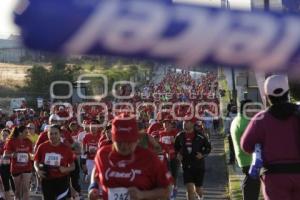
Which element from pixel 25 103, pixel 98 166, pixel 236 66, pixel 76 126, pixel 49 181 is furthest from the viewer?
pixel 25 103

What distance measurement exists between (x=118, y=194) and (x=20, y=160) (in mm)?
7261

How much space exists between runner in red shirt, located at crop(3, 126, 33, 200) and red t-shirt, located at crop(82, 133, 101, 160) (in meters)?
2.05

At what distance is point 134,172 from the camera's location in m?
5.36

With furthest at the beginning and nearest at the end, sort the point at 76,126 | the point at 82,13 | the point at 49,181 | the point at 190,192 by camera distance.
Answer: the point at 76,126 → the point at 190,192 → the point at 49,181 → the point at 82,13

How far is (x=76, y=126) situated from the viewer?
19016mm

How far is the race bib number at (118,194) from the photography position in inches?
212

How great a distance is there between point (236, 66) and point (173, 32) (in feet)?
1.45

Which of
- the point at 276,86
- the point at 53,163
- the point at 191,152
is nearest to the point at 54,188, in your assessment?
the point at 53,163

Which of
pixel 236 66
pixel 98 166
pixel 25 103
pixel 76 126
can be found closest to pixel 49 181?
pixel 98 166

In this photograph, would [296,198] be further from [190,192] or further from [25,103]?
[25,103]

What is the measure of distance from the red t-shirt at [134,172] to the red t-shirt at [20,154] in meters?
7.18

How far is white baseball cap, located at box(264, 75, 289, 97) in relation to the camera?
208 inches

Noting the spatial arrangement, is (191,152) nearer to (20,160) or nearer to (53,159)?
(20,160)

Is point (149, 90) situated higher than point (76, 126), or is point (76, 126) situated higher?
point (149, 90)
